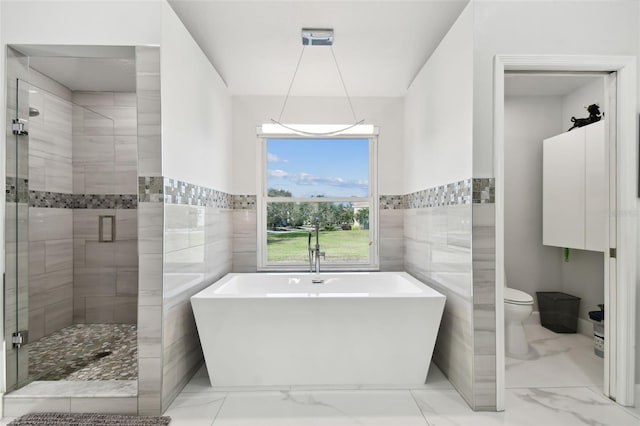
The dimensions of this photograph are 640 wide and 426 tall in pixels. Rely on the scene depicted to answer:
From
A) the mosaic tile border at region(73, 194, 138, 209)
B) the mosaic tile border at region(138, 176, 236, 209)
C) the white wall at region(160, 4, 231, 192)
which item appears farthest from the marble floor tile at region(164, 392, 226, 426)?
the mosaic tile border at region(73, 194, 138, 209)

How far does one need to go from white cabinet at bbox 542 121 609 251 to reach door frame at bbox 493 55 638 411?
71 cm

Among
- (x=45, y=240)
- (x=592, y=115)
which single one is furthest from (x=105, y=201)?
(x=592, y=115)

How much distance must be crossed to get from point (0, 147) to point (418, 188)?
125 inches

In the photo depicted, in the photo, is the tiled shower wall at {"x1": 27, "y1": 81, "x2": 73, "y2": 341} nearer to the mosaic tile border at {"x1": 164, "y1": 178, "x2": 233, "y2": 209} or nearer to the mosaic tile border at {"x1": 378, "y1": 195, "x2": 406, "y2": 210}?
the mosaic tile border at {"x1": 164, "y1": 178, "x2": 233, "y2": 209}

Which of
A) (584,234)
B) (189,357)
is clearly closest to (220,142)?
(189,357)

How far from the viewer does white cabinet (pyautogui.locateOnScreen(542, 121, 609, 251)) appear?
312 centimetres

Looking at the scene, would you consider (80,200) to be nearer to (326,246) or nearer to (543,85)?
(326,246)

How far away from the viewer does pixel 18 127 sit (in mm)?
2289

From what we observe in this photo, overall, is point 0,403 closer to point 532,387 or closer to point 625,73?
point 532,387

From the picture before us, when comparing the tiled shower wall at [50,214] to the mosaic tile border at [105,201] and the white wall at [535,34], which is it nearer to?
the mosaic tile border at [105,201]

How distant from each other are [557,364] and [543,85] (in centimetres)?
273

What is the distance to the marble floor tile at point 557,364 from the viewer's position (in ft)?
8.63

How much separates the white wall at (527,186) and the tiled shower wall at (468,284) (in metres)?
1.69

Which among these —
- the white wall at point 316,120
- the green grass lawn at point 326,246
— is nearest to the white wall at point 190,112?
the white wall at point 316,120
